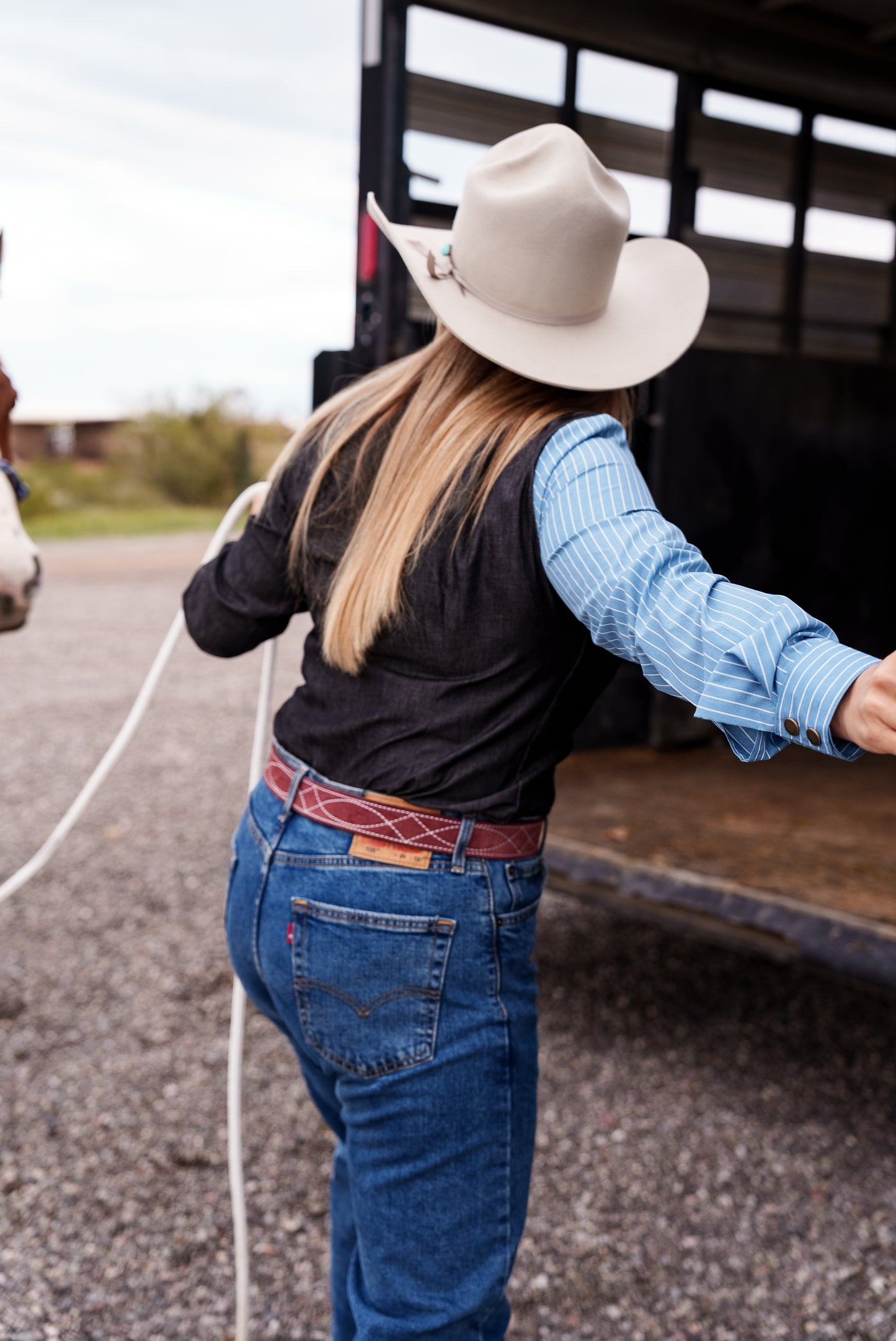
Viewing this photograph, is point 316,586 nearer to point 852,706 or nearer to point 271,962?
point 271,962

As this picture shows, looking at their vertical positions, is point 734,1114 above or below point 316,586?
below

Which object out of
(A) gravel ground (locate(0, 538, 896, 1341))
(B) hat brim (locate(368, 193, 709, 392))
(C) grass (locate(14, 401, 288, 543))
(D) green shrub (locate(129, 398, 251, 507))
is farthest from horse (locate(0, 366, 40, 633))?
(D) green shrub (locate(129, 398, 251, 507))

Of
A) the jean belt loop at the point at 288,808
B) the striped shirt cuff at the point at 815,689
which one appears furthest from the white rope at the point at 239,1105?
the striped shirt cuff at the point at 815,689

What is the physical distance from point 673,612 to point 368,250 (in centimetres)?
244

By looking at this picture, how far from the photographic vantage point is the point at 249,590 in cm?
163

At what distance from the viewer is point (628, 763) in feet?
12.7

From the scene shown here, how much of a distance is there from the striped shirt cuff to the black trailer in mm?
1640

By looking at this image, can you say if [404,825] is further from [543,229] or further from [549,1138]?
[549,1138]

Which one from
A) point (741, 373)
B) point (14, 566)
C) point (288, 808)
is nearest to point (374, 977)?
point (288, 808)

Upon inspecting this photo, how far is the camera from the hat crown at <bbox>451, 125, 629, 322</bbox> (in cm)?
134

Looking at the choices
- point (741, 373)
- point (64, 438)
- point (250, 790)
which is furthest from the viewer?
point (64, 438)

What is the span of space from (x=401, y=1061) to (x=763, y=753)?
0.58m

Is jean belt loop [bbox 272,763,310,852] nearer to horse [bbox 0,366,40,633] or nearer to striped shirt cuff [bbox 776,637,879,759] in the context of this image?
horse [bbox 0,366,40,633]

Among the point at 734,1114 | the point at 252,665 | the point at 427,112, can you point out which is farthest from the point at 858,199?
the point at 252,665
